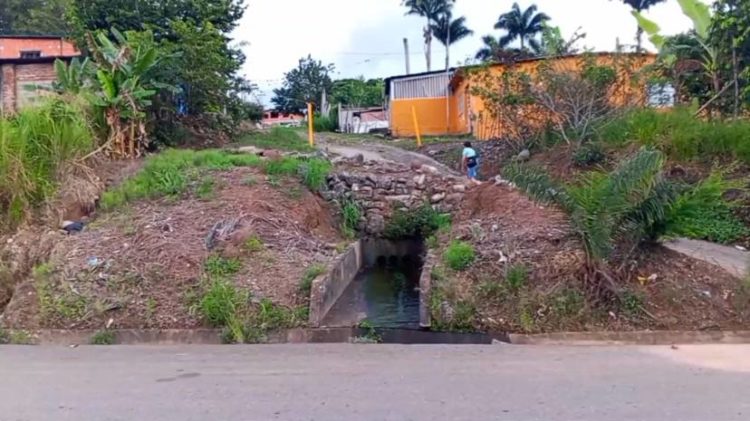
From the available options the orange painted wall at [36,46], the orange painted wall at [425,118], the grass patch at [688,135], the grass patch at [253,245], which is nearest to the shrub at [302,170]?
the grass patch at [253,245]

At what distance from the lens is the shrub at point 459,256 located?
11.0m

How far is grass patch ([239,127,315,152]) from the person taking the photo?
23.3 m

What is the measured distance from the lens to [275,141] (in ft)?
83.5

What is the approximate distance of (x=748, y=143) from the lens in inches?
595

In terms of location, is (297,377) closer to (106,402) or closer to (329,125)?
(106,402)

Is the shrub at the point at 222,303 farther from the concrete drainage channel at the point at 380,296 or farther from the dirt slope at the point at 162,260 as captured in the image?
the concrete drainage channel at the point at 380,296

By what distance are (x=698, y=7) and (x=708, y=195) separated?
29.9 feet

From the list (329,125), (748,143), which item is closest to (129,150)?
Result: (748,143)

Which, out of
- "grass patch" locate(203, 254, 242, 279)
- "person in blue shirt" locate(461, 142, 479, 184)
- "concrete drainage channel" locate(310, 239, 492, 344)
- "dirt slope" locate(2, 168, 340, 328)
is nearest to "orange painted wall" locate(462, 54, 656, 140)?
"person in blue shirt" locate(461, 142, 479, 184)

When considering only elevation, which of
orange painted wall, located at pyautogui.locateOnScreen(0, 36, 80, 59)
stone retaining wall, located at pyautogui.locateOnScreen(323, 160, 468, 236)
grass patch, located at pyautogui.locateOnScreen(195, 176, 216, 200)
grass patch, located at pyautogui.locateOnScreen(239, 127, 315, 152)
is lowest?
stone retaining wall, located at pyautogui.locateOnScreen(323, 160, 468, 236)

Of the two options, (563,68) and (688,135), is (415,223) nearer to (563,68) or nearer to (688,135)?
(688,135)

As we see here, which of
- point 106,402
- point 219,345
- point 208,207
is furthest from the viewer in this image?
point 208,207

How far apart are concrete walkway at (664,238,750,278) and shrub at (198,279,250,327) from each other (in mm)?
6478

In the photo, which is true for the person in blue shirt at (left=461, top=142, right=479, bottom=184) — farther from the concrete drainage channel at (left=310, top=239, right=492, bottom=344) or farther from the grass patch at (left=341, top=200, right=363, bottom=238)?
the grass patch at (left=341, top=200, right=363, bottom=238)
